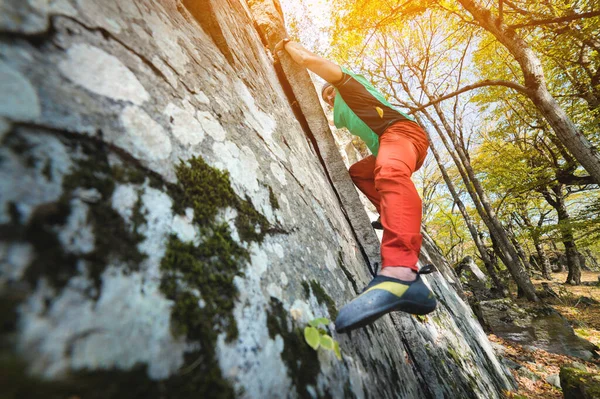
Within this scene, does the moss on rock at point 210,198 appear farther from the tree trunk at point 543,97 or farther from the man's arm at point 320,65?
the tree trunk at point 543,97

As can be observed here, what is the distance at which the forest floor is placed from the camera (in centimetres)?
498

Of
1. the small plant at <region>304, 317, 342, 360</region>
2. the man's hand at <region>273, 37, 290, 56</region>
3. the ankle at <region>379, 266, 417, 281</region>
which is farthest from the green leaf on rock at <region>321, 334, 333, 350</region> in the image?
the man's hand at <region>273, 37, 290, 56</region>

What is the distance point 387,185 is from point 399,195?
0.42 ft

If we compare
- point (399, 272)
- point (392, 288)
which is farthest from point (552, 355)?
point (392, 288)

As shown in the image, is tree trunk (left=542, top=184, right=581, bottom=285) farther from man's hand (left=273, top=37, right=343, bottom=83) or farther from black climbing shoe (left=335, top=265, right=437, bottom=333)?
black climbing shoe (left=335, top=265, right=437, bottom=333)

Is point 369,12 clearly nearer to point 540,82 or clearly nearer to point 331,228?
point 540,82

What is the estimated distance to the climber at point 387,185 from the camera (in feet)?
4.91

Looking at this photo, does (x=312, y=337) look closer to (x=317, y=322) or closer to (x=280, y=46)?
(x=317, y=322)

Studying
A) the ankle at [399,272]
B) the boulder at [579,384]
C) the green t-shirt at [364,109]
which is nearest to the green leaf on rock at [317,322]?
the ankle at [399,272]

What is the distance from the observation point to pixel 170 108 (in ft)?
3.75

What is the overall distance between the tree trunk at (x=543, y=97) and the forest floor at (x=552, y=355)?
3956mm

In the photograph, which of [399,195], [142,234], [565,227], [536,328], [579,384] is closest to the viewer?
[142,234]

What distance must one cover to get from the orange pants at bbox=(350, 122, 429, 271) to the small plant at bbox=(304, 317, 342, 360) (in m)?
0.78

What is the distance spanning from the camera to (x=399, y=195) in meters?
Result: 1.96
